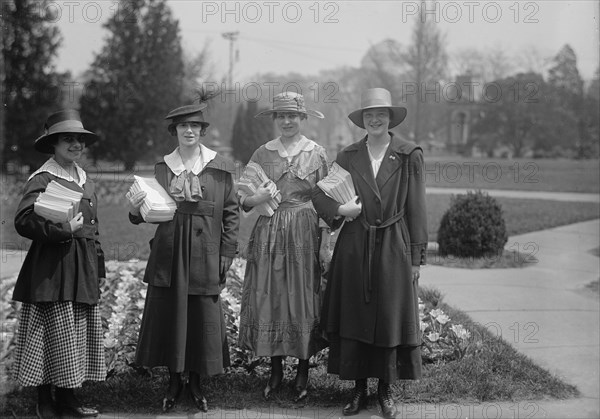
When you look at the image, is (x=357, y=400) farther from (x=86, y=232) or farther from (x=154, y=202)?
(x=86, y=232)

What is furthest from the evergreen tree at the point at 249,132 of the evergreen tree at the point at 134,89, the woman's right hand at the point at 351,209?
the woman's right hand at the point at 351,209

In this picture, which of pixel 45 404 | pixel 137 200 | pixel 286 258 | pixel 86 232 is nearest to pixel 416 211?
pixel 286 258

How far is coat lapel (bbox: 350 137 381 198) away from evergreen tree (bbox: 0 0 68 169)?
12.2 meters

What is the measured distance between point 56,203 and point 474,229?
258 inches

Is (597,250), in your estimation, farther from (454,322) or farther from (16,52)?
(16,52)

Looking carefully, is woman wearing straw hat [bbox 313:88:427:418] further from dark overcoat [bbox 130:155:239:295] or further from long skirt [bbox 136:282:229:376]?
long skirt [bbox 136:282:229:376]

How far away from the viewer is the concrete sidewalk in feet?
13.7

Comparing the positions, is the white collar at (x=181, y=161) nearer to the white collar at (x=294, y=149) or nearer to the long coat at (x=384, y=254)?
the white collar at (x=294, y=149)

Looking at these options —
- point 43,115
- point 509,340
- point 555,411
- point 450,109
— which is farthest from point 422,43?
point 555,411

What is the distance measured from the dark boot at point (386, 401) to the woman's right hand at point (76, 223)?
6.89 ft

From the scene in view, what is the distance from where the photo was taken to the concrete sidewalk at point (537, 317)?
417 centimetres

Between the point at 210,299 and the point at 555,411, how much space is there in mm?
2330

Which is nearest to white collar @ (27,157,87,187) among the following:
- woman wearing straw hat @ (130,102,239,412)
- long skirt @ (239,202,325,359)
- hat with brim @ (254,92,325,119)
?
woman wearing straw hat @ (130,102,239,412)

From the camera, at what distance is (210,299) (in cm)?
416
